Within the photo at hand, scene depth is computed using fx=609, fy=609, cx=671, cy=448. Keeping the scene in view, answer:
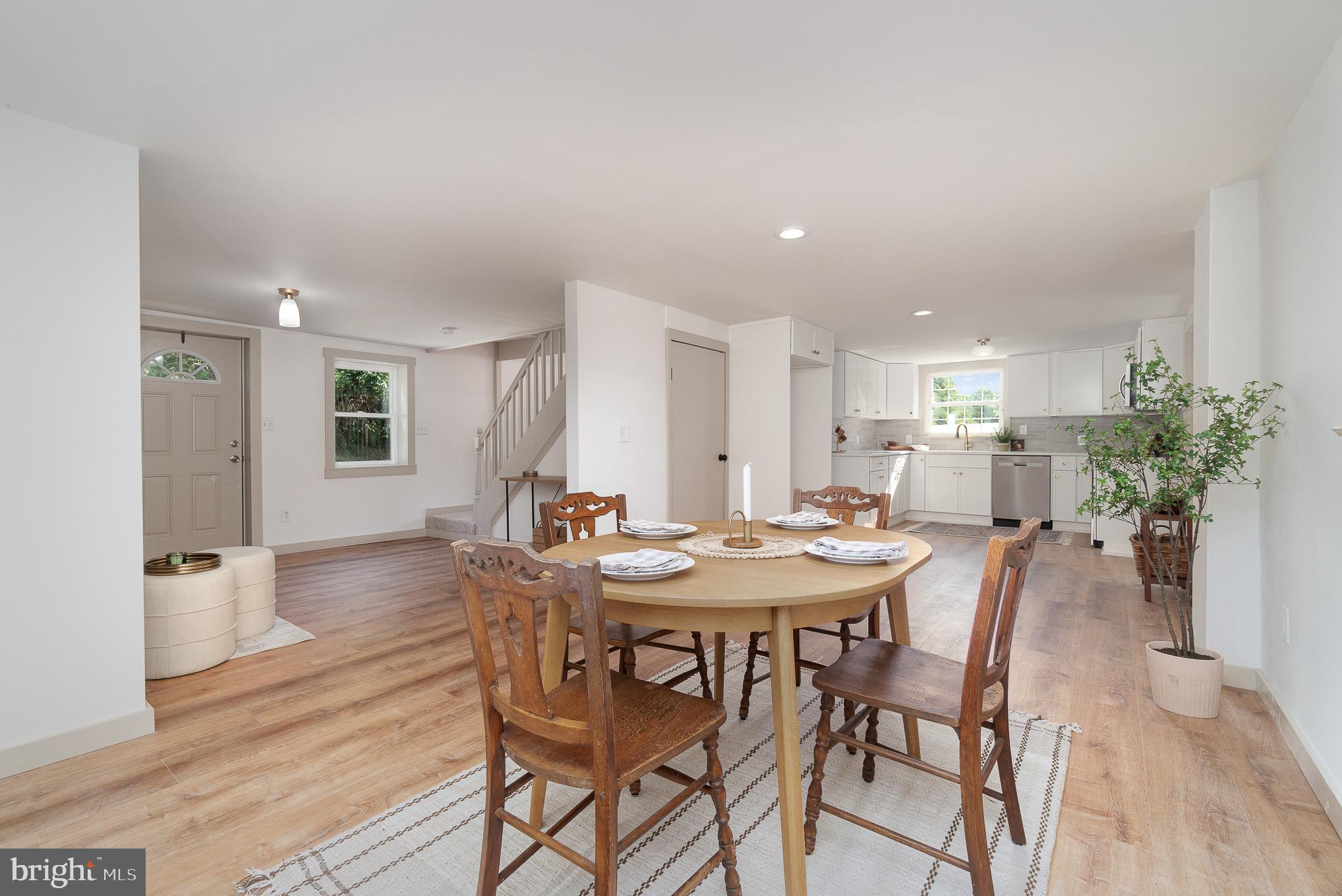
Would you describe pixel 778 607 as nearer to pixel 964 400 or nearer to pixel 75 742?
pixel 75 742

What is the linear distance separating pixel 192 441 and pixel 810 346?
18.4 ft

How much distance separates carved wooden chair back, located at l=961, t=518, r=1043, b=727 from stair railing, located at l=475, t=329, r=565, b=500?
4.62 meters

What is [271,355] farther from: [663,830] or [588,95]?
[663,830]

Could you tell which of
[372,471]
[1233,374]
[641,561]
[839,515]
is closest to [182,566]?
[641,561]

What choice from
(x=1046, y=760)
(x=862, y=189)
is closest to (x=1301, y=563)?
(x=1046, y=760)

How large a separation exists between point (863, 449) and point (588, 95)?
7129 millimetres

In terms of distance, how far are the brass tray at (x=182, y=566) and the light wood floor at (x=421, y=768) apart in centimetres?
50

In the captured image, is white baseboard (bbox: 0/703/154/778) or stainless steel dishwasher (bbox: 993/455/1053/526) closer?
white baseboard (bbox: 0/703/154/778)

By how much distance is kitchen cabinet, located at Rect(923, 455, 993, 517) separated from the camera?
766cm

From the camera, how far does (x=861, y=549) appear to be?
68.4 inches

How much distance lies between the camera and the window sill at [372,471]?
249 inches

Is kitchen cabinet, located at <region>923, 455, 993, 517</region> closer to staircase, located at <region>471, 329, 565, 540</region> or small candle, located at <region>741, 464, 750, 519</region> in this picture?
staircase, located at <region>471, 329, 565, 540</region>

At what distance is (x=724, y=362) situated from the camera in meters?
5.65

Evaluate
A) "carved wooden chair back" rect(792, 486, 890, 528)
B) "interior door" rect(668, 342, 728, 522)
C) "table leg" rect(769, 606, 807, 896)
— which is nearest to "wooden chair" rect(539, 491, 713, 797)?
"table leg" rect(769, 606, 807, 896)
